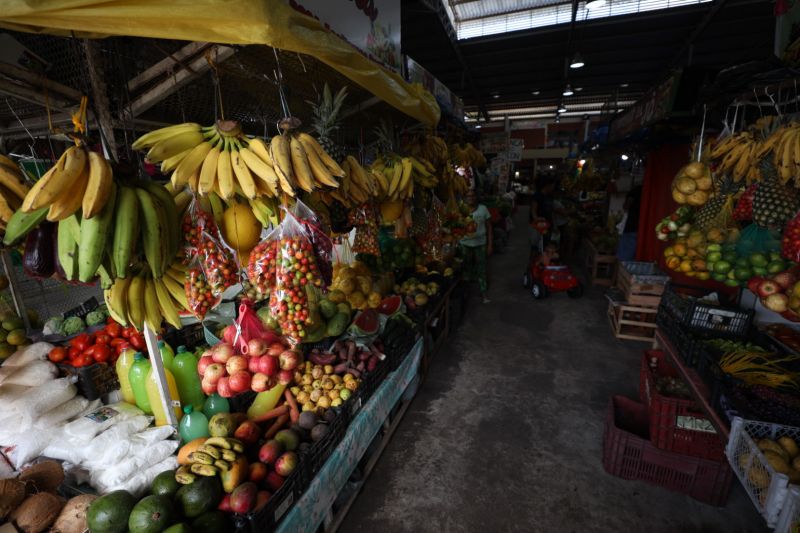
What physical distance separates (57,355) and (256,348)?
163 centimetres

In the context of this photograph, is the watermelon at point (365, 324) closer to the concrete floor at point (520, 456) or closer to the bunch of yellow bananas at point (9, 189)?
the concrete floor at point (520, 456)

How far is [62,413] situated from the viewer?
2096mm

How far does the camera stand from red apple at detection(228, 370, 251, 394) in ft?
5.98

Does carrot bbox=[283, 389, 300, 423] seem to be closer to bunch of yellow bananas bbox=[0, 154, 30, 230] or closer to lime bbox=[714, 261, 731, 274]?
bunch of yellow bananas bbox=[0, 154, 30, 230]

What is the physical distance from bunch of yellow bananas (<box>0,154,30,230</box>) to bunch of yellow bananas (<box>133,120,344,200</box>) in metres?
0.41

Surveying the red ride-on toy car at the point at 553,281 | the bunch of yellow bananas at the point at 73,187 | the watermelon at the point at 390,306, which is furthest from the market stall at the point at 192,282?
the red ride-on toy car at the point at 553,281

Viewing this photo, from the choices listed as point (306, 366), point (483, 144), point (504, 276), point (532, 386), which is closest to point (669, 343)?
point (532, 386)

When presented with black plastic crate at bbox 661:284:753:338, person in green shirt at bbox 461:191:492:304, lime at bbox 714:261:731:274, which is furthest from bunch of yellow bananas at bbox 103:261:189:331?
person in green shirt at bbox 461:191:492:304

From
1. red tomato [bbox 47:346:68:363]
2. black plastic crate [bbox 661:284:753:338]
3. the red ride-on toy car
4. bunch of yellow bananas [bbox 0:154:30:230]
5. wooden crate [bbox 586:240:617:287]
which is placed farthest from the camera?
wooden crate [bbox 586:240:617:287]

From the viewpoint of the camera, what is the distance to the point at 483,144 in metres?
A: 10.1

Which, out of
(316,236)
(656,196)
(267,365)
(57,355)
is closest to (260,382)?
(267,365)

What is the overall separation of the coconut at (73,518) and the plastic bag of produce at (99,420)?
418 mm

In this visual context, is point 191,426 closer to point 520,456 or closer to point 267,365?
point 267,365

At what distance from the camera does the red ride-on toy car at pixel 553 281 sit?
690cm
